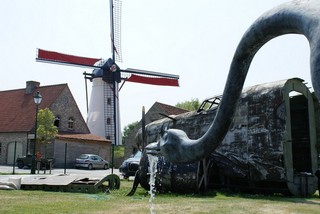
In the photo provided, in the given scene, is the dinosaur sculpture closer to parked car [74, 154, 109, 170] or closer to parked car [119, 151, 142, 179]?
parked car [119, 151, 142, 179]

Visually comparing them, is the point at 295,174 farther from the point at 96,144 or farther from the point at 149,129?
the point at 96,144

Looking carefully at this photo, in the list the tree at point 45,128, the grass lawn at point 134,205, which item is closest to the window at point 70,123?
the tree at point 45,128

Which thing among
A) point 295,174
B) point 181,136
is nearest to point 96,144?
point 295,174

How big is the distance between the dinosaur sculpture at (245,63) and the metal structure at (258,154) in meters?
9.61

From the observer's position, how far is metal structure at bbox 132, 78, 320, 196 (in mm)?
11320

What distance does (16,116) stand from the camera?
3784 cm

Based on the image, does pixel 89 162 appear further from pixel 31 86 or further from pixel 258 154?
pixel 258 154

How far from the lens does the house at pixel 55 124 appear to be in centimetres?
3438

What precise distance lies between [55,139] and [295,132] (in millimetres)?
24164

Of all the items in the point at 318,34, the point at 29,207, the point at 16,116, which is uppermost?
the point at 16,116

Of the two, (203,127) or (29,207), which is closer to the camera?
(29,207)

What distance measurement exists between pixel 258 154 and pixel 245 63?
10502 mm

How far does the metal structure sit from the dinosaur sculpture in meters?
9.61

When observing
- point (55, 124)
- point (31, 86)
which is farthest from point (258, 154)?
point (31, 86)
